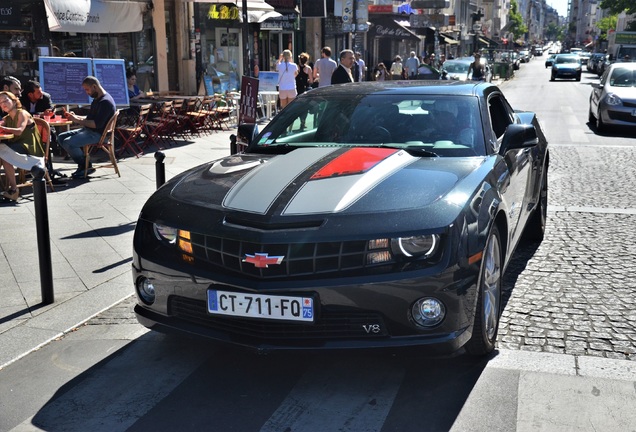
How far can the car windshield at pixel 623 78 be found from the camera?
60.1 ft

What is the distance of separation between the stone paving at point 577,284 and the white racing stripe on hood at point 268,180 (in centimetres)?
152

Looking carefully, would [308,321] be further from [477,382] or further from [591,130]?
[591,130]

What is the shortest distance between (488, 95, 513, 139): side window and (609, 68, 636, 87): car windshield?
13.3m

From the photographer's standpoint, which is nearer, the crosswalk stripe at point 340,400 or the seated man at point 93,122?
the crosswalk stripe at point 340,400

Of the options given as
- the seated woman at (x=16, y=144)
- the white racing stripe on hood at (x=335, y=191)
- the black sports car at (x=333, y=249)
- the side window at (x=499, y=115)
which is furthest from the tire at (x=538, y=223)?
the seated woman at (x=16, y=144)

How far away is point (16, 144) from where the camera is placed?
9266mm

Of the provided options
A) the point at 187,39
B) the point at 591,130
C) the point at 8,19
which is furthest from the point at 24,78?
the point at 591,130

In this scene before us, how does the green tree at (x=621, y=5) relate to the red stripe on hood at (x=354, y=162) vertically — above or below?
above

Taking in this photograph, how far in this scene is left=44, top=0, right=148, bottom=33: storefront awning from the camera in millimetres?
13760

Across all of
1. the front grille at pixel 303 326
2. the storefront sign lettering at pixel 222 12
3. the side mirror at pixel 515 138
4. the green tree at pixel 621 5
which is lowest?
the front grille at pixel 303 326

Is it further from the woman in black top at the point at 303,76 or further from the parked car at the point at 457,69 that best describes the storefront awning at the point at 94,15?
the parked car at the point at 457,69

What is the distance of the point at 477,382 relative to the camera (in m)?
4.15

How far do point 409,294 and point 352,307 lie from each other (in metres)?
0.28

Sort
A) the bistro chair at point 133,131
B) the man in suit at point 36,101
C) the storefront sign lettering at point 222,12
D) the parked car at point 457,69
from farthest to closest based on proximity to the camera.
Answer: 1. the parked car at point 457,69
2. the storefront sign lettering at point 222,12
3. the bistro chair at point 133,131
4. the man in suit at point 36,101
